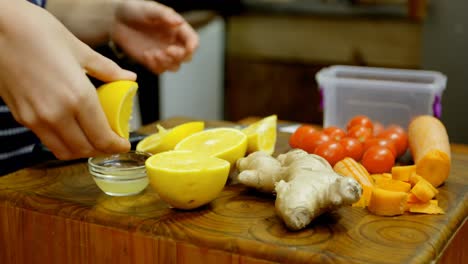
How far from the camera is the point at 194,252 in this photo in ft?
2.82

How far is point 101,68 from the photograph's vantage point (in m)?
0.91

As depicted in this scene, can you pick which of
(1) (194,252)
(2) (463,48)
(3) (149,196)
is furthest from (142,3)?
(2) (463,48)

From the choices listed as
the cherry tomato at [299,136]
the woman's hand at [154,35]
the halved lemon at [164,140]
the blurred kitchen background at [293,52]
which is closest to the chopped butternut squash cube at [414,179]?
the cherry tomato at [299,136]

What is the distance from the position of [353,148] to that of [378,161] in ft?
0.22

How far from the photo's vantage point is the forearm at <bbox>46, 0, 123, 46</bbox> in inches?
54.8

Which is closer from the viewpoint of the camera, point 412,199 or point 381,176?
point 412,199

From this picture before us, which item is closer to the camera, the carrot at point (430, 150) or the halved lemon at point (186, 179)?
the halved lemon at point (186, 179)

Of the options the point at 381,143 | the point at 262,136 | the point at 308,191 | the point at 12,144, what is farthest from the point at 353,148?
the point at 12,144

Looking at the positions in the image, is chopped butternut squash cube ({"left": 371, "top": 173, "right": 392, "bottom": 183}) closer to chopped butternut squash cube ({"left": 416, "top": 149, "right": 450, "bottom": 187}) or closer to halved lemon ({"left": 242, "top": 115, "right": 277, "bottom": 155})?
chopped butternut squash cube ({"left": 416, "top": 149, "right": 450, "bottom": 187})

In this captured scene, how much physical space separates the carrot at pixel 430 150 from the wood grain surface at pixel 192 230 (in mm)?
29

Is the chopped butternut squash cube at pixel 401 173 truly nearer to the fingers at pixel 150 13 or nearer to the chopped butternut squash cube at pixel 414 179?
the chopped butternut squash cube at pixel 414 179

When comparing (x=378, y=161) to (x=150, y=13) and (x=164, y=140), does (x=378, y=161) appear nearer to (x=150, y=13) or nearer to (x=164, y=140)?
(x=164, y=140)

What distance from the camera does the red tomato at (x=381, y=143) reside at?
3.86ft

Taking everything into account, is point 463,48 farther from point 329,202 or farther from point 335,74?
point 329,202
